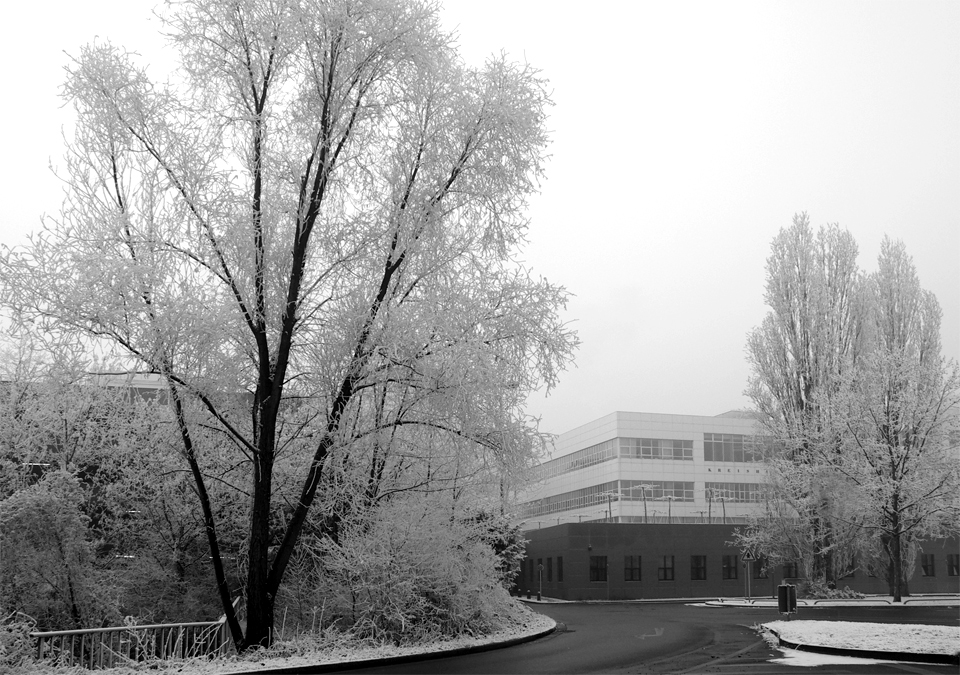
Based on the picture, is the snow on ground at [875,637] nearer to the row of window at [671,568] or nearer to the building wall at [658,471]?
the row of window at [671,568]

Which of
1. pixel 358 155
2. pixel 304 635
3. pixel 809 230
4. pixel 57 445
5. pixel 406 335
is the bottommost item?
pixel 304 635

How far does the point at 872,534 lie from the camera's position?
42375 mm

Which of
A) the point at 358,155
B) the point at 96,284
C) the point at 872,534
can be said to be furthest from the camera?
the point at 872,534

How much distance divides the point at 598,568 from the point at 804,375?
14.7 m

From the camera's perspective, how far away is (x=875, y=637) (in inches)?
643

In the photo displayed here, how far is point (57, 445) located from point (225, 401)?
21.8 ft

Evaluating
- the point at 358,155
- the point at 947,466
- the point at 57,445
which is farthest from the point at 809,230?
the point at 57,445

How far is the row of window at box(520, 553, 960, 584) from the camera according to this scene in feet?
154

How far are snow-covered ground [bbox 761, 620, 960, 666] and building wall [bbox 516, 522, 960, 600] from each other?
2723cm

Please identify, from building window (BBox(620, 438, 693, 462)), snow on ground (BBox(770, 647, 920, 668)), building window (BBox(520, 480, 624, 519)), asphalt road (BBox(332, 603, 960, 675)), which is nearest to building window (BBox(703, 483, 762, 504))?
building window (BBox(520, 480, 624, 519))

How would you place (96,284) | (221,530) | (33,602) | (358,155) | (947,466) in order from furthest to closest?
(947,466), (221,530), (33,602), (358,155), (96,284)

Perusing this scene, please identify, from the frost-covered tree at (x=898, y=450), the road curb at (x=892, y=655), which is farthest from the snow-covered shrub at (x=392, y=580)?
the frost-covered tree at (x=898, y=450)

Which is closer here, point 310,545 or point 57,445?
point 310,545

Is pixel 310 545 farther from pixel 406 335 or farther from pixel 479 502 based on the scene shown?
pixel 406 335
